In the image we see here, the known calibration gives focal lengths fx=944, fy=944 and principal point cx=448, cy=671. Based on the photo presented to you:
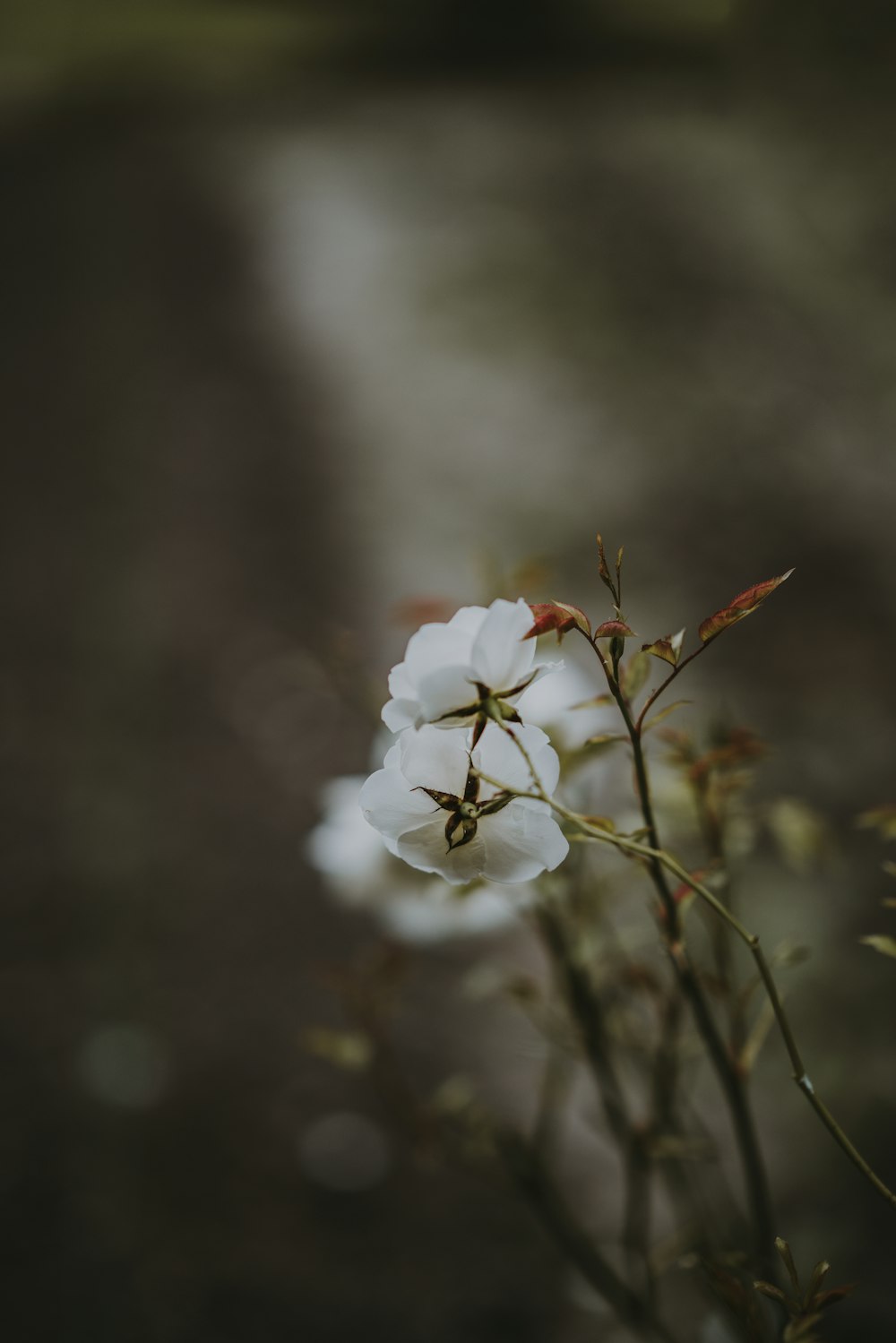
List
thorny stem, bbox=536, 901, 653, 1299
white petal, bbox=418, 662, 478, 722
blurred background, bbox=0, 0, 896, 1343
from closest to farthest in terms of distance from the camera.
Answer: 1. white petal, bbox=418, 662, 478, 722
2. thorny stem, bbox=536, 901, 653, 1299
3. blurred background, bbox=0, 0, 896, 1343

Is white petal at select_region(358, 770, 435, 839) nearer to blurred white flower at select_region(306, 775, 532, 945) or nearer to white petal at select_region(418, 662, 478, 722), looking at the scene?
white petal at select_region(418, 662, 478, 722)

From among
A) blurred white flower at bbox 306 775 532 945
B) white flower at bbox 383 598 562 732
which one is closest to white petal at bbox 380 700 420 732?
white flower at bbox 383 598 562 732

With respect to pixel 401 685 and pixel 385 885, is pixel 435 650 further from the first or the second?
pixel 385 885

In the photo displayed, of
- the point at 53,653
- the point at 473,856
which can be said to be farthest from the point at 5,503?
the point at 473,856

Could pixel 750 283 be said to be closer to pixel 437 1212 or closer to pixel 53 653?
pixel 53 653

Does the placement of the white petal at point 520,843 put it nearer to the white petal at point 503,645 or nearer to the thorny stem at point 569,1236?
the white petal at point 503,645

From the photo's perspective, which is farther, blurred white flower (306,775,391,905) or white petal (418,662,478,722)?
blurred white flower (306,775,391,905)

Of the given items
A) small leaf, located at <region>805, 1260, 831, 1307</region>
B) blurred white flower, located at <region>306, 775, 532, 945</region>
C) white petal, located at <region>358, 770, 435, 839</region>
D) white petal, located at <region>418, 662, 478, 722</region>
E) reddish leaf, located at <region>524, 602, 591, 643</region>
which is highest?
blurred white flower, located at <region>306, 775, 532, 945</region>
